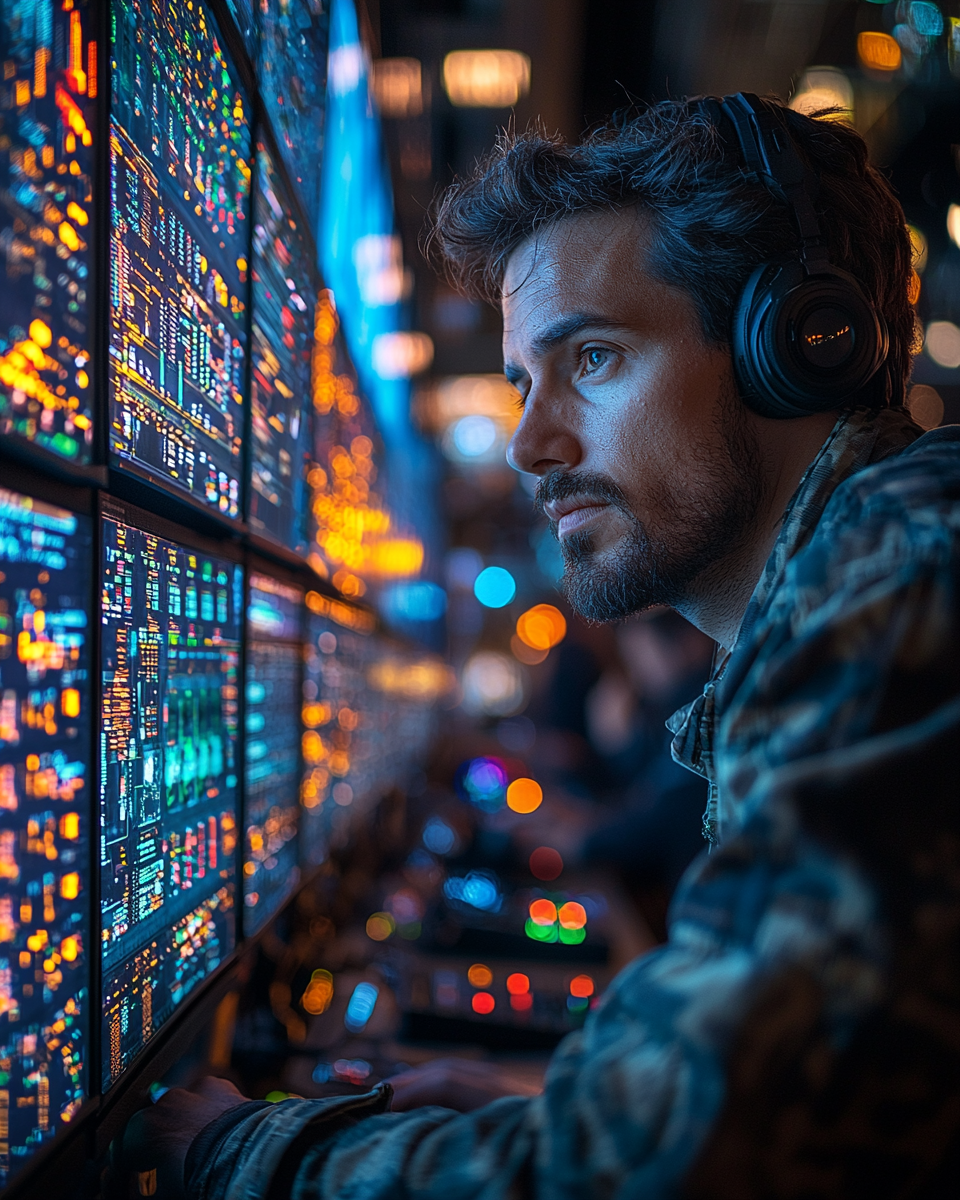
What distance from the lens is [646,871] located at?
107 inches

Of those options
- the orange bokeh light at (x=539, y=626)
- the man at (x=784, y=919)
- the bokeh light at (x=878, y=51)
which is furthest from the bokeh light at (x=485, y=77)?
the orange bokeh light at (x=539, y=626)

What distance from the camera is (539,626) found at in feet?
28.4

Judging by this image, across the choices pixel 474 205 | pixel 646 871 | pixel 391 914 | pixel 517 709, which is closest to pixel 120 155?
pixel 474 205

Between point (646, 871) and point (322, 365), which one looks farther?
point (646, 871)

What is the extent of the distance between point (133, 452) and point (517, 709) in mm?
8232

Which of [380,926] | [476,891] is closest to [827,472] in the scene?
[380,926]

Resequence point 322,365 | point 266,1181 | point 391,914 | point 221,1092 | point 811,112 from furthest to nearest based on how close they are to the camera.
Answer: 1. point 391,914
2. point 322,365
3. point 811,112
4. point 221,1092
5. point 266,1181

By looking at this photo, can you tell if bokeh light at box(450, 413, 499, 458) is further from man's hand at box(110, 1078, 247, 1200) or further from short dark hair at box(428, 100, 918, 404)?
man's hand at box(110, 1078, 247, 1200)

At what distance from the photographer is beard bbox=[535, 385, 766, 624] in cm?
81

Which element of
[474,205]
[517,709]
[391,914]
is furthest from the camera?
[517,709]

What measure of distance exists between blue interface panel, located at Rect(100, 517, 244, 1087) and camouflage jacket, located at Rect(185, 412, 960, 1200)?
0.28 metres

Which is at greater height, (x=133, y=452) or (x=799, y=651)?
(x=133, y=452)

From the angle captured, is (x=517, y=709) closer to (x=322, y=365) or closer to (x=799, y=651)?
(x=322, y=365)

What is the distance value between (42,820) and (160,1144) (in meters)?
0.31
